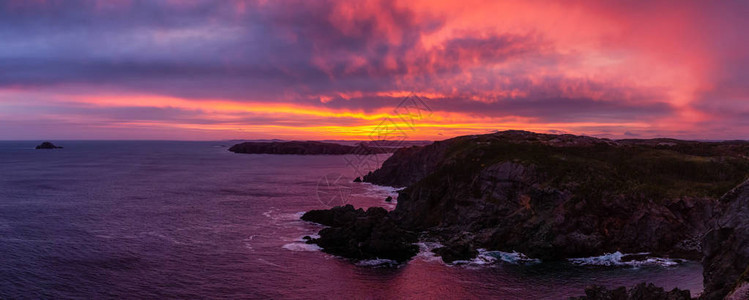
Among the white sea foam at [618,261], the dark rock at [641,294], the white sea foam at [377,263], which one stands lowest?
the white sea foam at [377,263]

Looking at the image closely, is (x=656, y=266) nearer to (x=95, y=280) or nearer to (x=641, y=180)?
(x=641, y=180)

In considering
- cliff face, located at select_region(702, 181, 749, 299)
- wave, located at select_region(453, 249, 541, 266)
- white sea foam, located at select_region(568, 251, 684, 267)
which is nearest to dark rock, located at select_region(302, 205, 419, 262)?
wave, located at select_region(453, 249, 541, 266)

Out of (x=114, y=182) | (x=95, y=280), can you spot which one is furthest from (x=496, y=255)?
(x=114, y=182)

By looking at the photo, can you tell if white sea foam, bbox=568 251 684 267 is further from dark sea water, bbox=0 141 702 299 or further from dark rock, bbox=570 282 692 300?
dark rock, bbox=570 282 692 300

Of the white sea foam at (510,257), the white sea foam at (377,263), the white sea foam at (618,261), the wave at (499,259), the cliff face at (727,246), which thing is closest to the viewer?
the cliff face at (727,246)

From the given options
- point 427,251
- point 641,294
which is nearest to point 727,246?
point 641,294

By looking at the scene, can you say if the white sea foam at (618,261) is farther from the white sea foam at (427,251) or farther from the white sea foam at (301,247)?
the white sea foam at (301,247)

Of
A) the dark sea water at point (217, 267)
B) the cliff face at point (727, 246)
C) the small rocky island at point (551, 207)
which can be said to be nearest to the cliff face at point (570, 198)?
the small rocky island at point (551, 207)
